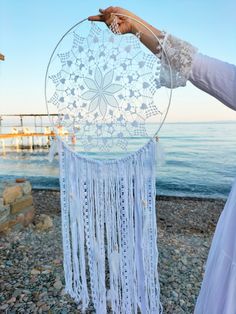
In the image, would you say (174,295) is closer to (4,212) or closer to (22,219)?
(4,212)

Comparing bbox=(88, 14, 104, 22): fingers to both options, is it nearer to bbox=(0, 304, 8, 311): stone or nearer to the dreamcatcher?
the dreamcatcher

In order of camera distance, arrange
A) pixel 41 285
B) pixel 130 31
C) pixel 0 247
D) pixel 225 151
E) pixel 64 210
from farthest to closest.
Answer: pixel 225 151 → pixel 0 247 → pixel 41 285 → pixel 64 210 → pixel 130 31

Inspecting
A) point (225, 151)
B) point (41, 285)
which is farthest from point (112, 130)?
point (225, 151)

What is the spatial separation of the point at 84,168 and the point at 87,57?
47 centimetres

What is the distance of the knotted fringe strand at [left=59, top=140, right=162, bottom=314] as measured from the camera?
4.35 ft

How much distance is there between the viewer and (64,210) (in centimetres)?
151

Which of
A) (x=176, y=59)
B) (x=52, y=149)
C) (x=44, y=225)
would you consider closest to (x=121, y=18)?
(x=176, y=59)

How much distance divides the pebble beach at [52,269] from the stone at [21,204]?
0.27m

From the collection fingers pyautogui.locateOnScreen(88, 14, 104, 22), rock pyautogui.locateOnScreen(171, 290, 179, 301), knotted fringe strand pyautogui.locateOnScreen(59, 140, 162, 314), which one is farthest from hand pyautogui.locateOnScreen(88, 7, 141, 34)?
rock pyautogui.locateOnScreen(171, 290, 179, 301)

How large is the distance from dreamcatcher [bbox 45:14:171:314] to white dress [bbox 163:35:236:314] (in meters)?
0.33

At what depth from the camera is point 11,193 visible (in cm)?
392

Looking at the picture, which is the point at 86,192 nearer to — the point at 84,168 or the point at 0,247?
the point at 84,168

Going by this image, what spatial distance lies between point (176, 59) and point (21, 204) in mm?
3675

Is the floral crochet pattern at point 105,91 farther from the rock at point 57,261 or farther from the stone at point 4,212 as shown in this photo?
the stone at point 4,212
